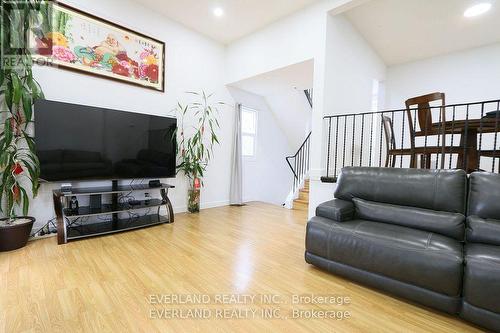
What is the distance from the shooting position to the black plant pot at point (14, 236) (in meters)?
2.38

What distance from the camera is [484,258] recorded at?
1477 millimetres

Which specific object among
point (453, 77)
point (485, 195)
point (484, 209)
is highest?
point (453, 77)

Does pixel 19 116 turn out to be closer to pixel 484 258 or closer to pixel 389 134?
pixel 484 258

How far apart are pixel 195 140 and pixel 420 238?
136 inches

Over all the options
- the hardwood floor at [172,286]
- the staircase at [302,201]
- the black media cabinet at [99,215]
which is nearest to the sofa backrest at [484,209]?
the hardwood floor at [172,286]

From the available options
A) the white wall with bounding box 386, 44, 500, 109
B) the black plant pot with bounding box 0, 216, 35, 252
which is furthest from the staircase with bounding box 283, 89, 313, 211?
the black plant pot with bounding box 0, 216, 35, 252

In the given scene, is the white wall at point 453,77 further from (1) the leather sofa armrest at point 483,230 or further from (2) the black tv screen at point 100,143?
(2) the black tv screen at point 100,143

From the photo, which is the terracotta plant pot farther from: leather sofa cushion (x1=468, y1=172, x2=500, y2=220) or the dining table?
leather sofa cushion (x1=468, y1=172, x2=500, y2=220)

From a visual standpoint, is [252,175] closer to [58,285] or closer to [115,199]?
[115,199]

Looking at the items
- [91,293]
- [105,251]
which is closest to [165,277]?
[91,293]

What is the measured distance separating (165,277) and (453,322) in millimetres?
2135

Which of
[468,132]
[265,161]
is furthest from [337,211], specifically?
[265,161]

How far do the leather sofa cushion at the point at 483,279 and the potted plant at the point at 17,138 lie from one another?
391 cm

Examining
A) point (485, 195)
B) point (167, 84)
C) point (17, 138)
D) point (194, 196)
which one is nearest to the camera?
point (485, 195)
